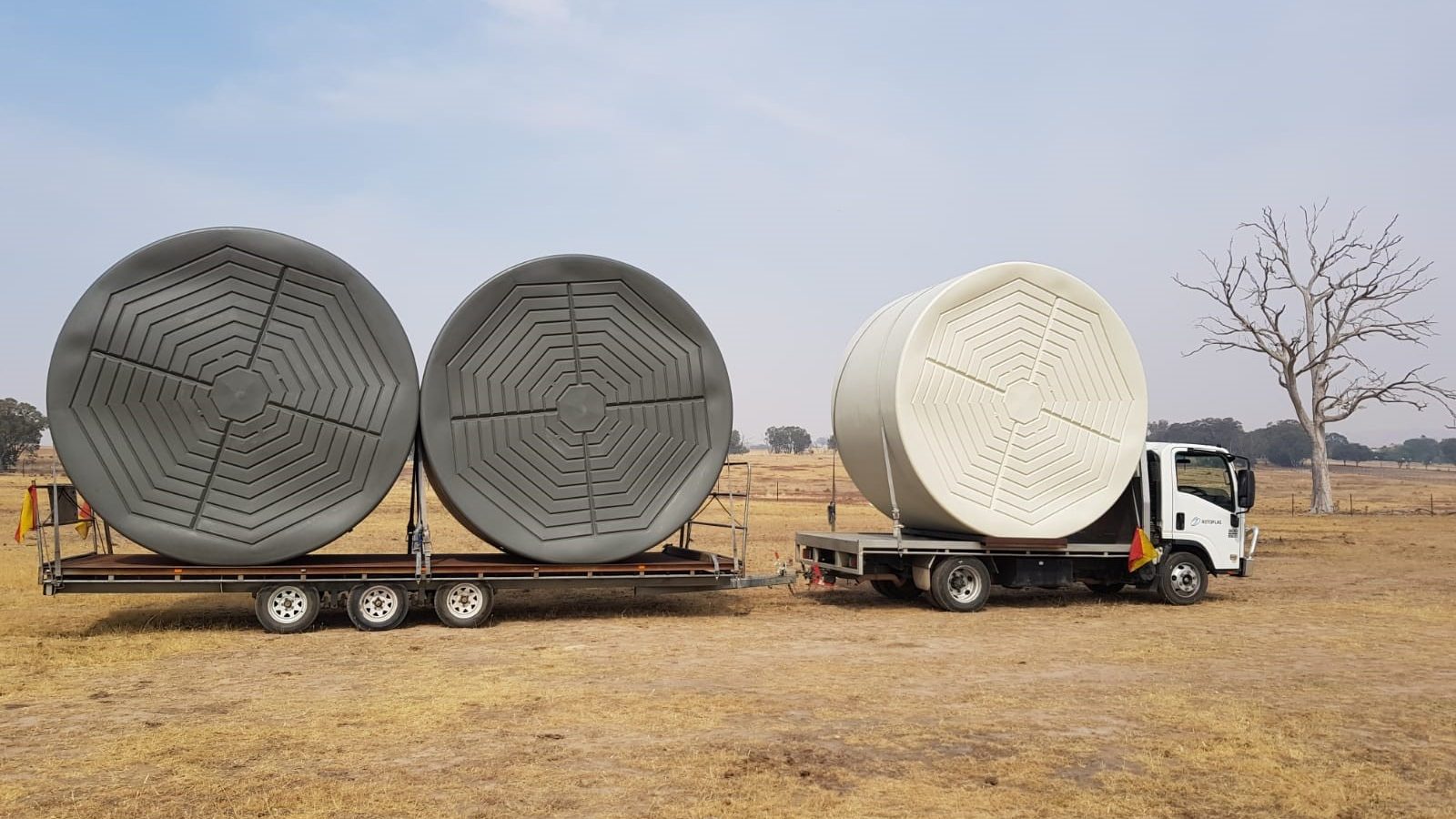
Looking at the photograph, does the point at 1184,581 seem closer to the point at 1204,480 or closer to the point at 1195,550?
the point at 1195,550

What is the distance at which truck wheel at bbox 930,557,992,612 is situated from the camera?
15406mm

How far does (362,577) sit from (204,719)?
4.45m

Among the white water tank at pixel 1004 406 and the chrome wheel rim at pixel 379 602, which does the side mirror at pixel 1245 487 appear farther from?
the chrome wheel rim at pixel 379 602

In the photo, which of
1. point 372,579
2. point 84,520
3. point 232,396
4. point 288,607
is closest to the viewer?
point 232,396

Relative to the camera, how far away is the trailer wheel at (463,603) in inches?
536

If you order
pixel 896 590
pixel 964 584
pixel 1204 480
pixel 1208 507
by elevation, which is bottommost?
pixel 896 590

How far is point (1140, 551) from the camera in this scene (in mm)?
15594

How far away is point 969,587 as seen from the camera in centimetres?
1561

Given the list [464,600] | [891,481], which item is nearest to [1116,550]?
[891,481]

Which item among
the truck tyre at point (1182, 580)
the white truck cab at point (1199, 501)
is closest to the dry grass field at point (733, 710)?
the truck tyre at point (1182, 580)

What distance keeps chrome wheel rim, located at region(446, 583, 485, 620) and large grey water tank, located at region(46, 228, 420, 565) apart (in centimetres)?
144

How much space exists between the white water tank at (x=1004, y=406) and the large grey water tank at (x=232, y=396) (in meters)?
6.26

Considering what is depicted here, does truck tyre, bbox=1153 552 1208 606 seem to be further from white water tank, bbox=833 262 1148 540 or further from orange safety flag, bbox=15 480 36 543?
orange safety flag, bbox=15 480 36 543

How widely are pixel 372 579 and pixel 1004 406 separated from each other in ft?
27.5
